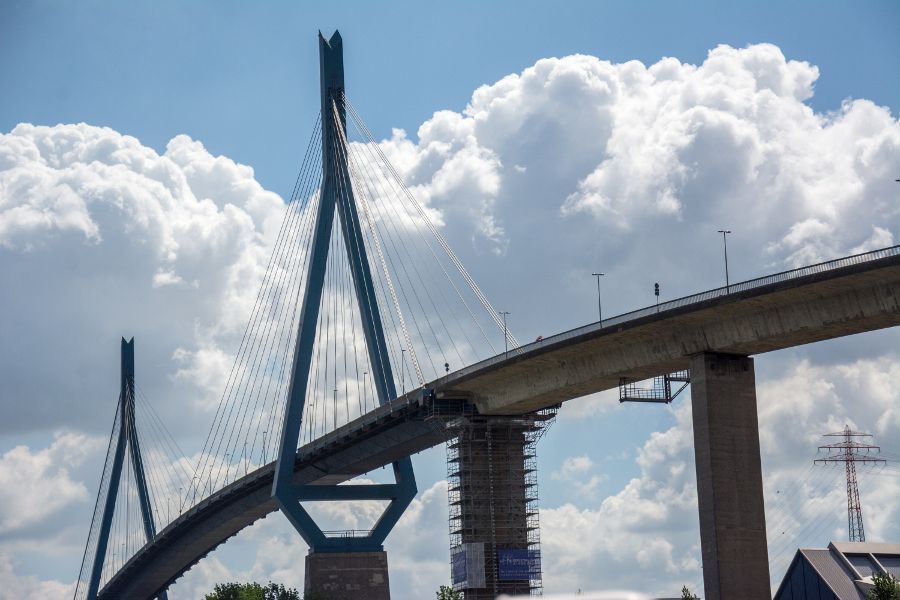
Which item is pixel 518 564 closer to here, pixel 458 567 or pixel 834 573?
pixel 458 567

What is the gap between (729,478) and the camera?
8338 centimetres

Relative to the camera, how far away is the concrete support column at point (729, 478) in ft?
270

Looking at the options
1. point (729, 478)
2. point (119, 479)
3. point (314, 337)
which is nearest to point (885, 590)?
point (729, 478)

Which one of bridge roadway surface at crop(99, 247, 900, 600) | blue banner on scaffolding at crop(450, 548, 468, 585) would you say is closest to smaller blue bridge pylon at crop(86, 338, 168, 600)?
bridge roadway surface at crop(99, 247, 900, 600)

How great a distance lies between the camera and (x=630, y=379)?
93.5 meters

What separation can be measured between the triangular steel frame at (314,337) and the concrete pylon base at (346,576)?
0.72 m

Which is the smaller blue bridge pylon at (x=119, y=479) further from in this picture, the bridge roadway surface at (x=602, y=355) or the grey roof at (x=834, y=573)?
the grey roof at (x=834, y=573)

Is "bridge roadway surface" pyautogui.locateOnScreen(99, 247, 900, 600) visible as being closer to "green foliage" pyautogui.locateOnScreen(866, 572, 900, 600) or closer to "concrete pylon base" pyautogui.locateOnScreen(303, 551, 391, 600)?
"concrete pylon base" pyautogui.locateOnScreen(303, 551, 391, 600)

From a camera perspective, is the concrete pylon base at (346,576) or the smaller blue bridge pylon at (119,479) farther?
the smaller blue bridge pylon at (119,479)

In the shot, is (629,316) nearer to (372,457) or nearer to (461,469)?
(461,469)

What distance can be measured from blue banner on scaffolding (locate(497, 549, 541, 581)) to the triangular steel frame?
588 inches

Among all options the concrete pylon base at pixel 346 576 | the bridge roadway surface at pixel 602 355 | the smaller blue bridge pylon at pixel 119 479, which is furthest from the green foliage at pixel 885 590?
the smaller blue bridge pylon at pixel 119 479

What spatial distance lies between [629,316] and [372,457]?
39873mm

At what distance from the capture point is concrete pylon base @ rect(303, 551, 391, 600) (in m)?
122
